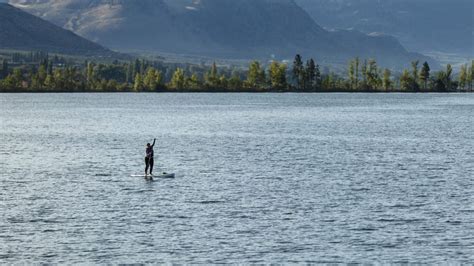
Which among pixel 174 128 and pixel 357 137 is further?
pixel 174 128

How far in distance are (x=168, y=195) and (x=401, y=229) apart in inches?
921

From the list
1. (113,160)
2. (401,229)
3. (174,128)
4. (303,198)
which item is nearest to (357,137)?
(174,128)

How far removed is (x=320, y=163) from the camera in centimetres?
10600

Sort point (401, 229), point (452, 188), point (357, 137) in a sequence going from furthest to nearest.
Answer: point (357, 137), point (452, 188), point (401, 229)

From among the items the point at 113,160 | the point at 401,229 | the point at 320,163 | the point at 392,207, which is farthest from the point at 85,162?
the point at 401,229

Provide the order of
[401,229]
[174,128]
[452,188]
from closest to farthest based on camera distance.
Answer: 1. [401,229]
2. [452,188]
3. [174,128]

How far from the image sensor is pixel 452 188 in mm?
81938

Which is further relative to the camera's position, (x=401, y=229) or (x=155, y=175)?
(x=155, y=175)

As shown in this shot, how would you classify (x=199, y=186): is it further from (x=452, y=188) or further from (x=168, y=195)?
(x=452, y=188)

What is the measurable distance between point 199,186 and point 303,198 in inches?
477

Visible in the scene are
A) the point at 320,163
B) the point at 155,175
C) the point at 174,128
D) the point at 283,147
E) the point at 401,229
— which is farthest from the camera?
the point at 174,128

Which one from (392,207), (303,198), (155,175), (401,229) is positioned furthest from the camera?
(155,175)

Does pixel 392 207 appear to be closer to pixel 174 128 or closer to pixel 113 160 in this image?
pixel 113 160

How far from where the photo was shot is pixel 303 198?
7575cm
